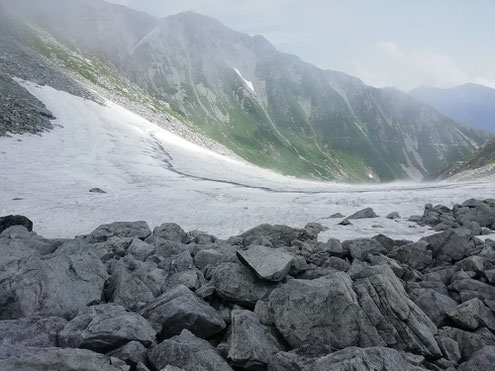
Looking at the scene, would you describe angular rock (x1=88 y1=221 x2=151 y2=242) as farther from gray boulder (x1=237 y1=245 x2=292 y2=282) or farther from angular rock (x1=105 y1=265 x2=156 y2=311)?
gray boulder (x1=237 y1=245 x2=292 y2=282)

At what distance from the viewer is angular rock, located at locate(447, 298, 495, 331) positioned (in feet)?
36.3

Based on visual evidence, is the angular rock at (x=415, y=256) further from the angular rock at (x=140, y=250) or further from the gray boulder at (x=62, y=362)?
the gray boulder at (x=62, y=362)

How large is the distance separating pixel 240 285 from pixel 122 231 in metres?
13.6

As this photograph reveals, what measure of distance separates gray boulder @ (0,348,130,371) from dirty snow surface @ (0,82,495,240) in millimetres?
16109

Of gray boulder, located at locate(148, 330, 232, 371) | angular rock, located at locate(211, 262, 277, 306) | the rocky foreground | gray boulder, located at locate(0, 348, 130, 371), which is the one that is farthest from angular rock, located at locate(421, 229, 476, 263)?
gray boulder, located at locate(0, 348, 130, 371)

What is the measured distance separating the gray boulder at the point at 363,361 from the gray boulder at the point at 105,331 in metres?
4.13

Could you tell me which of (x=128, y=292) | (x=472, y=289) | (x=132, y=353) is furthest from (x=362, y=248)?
(x=132, y=353)

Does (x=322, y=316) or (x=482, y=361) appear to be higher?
(x=482, y=361)

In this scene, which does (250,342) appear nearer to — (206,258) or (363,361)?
(363,361)

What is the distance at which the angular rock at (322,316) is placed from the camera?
986 cm

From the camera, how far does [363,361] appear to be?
25.5 ft

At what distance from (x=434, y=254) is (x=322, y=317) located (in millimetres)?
9068

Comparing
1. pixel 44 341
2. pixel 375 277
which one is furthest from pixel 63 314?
pixel 375 277

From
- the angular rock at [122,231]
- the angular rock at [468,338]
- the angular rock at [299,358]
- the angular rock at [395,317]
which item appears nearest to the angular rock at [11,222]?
the angular rock at [122,231]
